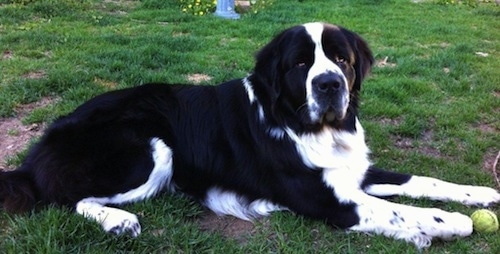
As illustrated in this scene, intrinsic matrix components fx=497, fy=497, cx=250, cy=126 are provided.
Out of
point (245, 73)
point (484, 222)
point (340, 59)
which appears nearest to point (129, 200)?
point (340, 59)

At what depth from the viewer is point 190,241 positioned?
2.90 meters

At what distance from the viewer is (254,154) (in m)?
3.28

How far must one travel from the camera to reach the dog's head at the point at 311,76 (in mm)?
2932

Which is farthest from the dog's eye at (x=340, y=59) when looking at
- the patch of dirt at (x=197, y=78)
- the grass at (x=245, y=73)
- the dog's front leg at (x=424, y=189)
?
the patch of dirt at (x=197, y=78)

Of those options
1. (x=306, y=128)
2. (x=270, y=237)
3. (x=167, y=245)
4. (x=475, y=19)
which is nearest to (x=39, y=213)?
(x=167, y=245)

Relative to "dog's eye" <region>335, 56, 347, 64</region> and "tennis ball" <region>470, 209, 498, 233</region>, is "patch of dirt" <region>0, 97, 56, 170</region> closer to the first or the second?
"dog's eye" <region>335, 56, 347, 64</region>

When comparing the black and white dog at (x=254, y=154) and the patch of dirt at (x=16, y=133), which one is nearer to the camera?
the black and white dog at (x=254, y=154)

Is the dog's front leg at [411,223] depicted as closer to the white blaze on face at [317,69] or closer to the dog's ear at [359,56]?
the white blaze on face at [317,69]

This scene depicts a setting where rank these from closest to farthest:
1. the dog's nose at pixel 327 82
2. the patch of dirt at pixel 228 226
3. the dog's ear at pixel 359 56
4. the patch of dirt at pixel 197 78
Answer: the dog's nose at pixel 327 82
the patch of dirt at pixel 228 226
the dog's ear at pixel 359 56
the patch of dirt at pixel 197 78

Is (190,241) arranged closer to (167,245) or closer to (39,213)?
(167,245)

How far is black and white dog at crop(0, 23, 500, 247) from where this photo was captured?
9.75 ft

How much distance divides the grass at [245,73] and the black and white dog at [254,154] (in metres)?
0.11

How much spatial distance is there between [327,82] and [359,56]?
18.7 inches

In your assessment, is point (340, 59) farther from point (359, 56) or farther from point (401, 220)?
point (401, 220)
